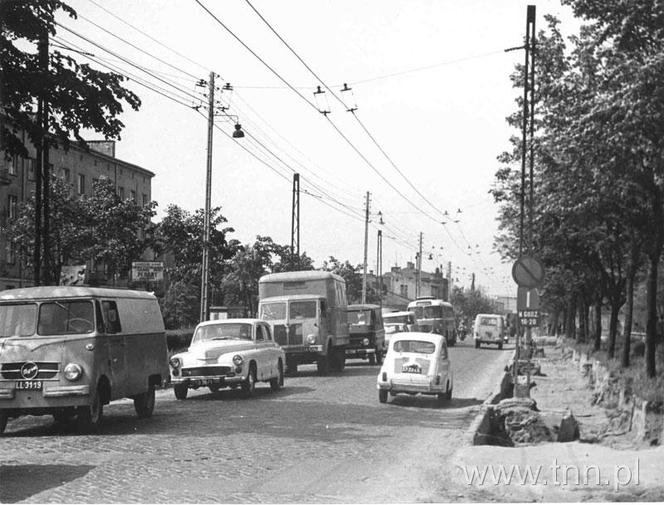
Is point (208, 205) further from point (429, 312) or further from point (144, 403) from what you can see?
point (429, 312)

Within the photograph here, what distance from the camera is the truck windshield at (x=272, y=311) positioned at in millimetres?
27375

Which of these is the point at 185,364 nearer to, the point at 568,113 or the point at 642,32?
the point at 568,113

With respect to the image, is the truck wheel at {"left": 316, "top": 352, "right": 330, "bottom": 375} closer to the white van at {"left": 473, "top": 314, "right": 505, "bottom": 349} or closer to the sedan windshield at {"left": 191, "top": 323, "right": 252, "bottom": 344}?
the sedan windshield at {"left": 191, "top": 323, "right": 252, "bottom": 344}

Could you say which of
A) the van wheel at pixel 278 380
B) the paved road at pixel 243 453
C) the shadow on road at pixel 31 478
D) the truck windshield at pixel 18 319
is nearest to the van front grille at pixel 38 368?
the truck windshield at pixel 18 319

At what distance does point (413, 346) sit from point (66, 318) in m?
8.58

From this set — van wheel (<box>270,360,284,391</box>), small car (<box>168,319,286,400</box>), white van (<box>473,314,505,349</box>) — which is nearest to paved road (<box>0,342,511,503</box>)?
small car (<box>168,319,286,400</box>)

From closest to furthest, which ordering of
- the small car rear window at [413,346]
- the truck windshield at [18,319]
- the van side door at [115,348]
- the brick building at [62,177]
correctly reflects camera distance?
the truck windshield at [18,319] → the van side door at [115,348] → the small car rear window at [413,346] → the brick building at [62,177]

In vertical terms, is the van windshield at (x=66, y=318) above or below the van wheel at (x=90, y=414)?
above

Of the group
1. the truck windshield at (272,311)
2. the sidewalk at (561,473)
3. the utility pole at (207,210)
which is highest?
the utility pole at (207,210)

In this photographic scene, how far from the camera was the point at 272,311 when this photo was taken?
27.5 meters

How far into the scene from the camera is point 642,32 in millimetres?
16266

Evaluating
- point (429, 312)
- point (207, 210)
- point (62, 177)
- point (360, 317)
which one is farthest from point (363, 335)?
point (429, 312)

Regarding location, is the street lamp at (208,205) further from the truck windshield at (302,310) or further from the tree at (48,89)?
the tree at (48,89)

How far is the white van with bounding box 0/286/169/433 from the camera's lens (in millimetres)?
13070
